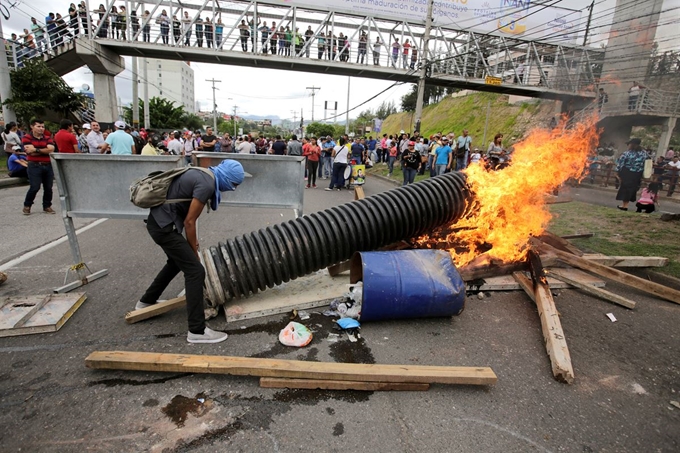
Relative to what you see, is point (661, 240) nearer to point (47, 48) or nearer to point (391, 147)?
point (391, 147)

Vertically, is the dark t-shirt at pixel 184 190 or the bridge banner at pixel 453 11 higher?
the bridge banner at pixel 453 11

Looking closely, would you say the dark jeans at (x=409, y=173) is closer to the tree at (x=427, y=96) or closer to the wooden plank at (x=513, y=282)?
the wooden plank at (x=513, y=282)

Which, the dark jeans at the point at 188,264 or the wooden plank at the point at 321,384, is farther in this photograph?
the dark jeans at the point at 188,264

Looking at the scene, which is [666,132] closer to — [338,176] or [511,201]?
[338,176]

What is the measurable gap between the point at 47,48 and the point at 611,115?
3184 cm

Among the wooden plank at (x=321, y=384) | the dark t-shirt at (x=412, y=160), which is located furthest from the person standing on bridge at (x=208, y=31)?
the wooden plank at (x=321, y=384)

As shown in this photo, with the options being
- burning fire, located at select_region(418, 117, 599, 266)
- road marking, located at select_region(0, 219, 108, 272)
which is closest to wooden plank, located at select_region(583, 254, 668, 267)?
burning fire, located at select_region(418, 117, 599, 266)

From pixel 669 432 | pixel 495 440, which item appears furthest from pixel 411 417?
pixel 669 432

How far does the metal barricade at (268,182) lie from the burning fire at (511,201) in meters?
1.86

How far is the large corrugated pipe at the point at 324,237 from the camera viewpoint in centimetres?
384

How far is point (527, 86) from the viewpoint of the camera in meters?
23.4

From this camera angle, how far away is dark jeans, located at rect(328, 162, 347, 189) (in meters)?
12.8

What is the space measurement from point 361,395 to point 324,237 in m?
1.82

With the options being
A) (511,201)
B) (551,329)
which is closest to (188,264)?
(551,329)
